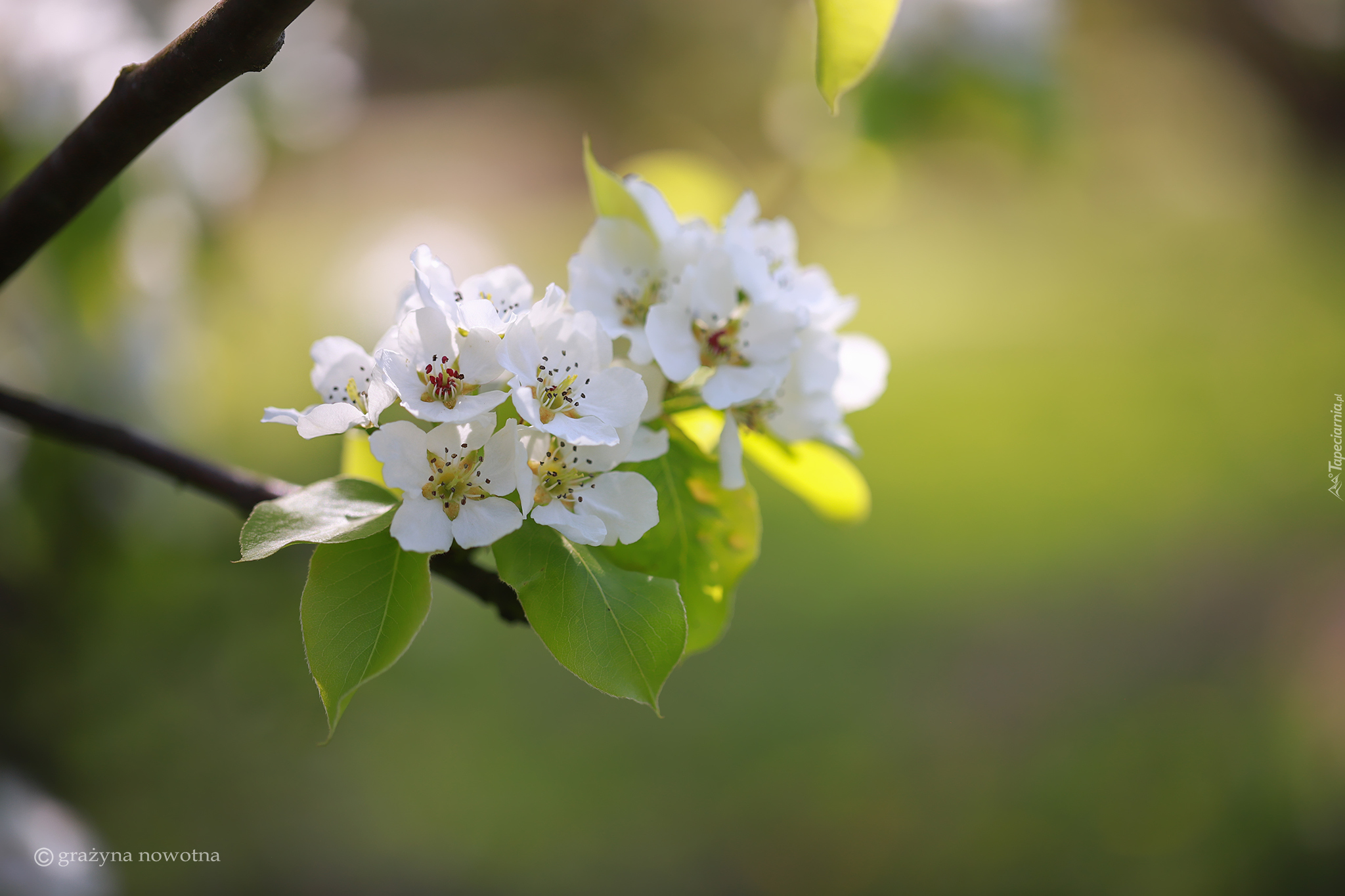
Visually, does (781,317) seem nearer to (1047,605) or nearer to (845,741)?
(845,741)

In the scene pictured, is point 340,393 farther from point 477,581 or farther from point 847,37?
point 847,37

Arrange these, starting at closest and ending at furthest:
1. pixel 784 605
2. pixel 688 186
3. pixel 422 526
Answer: pixel 422 526 → pixel 688 186 → pixel 784 605

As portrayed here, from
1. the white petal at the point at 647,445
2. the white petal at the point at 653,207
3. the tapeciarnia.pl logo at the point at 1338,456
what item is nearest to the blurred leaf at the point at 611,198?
the white petal at the point at 653,207

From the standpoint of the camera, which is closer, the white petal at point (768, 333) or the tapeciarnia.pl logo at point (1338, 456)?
the white petal at point (768, 333)

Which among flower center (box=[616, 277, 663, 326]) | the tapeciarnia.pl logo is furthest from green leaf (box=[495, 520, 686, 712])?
the tapeciarnia.pl logo

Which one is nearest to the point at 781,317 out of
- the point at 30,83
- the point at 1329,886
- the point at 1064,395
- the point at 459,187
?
the point at 30,83

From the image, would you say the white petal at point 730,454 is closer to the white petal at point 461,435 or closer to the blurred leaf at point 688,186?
the white petal at point 461,435

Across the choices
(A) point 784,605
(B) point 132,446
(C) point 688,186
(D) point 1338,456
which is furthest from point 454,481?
(D) point 1338,456
